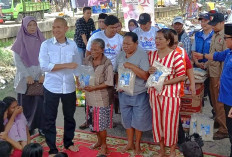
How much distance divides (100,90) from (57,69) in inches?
24.6

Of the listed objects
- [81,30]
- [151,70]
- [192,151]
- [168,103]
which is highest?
[81,30]

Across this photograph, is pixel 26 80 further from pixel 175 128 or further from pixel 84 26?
pixel 84 26

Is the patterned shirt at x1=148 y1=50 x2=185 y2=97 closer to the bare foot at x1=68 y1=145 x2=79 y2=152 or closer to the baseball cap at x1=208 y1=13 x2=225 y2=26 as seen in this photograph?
the baseball cap at x1=208 y1=13 x2=225 y2=26

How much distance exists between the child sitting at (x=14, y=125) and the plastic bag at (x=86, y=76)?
35.4 inches

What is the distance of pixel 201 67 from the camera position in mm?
4988

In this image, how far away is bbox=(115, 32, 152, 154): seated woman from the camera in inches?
152

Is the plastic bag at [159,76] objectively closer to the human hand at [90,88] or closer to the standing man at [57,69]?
the human hand at [90,88]

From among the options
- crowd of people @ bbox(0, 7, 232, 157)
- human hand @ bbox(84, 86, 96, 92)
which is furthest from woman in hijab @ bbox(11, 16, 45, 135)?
human hand @ bbox(84, 86, 96, 92)

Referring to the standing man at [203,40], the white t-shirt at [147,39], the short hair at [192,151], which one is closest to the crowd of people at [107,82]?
the standing man at [203,40]

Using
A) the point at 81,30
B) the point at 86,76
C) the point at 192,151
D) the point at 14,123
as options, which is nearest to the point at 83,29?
the point at 81,30

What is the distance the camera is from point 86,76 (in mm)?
4000

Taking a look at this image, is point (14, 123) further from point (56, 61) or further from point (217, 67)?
point (217, 67)

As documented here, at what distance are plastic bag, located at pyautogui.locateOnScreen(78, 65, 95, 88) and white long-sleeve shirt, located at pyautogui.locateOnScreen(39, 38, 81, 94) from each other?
18 centimetres

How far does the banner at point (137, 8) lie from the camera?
7340 millimetres
